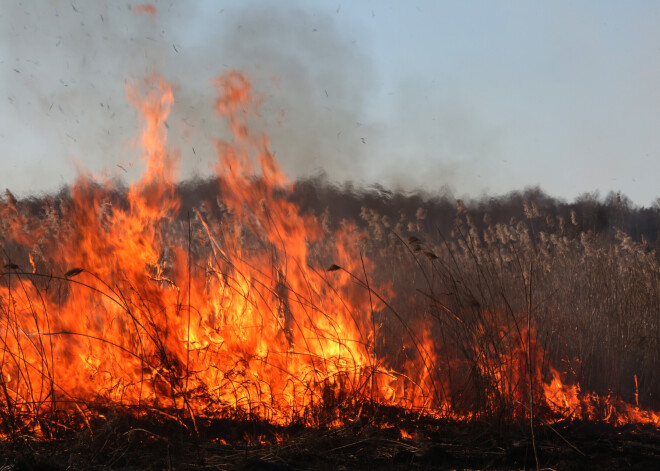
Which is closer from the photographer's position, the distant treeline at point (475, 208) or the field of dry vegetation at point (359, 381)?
the field of dry vegetation at point (359, 381)

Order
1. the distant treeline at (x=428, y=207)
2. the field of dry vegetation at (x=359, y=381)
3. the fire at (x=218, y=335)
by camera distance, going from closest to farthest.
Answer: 1. the field of dry vegetation at (x=359, y=381)
2. the fire at (x=218, y=335)
3. the distant treeline at (x=428, y=207)

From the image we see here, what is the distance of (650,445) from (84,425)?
3.33 meters

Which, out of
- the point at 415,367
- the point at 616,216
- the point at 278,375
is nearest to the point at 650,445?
the point at 415,367

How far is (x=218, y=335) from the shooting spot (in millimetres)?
4148

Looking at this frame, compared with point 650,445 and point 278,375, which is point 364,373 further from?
point 650,445

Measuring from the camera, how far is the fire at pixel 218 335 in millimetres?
3975

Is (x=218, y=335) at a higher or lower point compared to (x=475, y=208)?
lower

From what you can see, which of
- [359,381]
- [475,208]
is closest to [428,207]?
[475,208]

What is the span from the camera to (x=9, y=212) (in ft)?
19.0

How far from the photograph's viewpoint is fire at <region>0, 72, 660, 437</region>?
3975 millimetres

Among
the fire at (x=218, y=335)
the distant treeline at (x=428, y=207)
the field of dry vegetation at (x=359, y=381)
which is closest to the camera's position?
the field of dry vegetation at (x=359, y=381)

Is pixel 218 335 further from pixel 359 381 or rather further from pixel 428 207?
pixel 428 207

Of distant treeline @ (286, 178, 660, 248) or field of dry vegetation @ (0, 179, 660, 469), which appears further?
distant treeline @ (286, 178, 660, 248)

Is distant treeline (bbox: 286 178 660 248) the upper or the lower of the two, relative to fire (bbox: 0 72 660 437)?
upper
